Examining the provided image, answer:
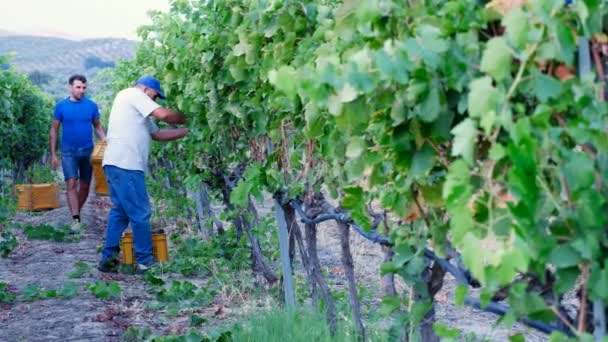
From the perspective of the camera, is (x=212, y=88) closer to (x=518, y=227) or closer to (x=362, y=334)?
(x=362, y=334)

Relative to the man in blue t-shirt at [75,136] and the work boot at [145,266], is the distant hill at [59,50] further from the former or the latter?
the work boot at [145,266]

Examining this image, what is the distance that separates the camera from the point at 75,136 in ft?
31.7

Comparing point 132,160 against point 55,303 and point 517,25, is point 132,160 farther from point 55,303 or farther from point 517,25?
point 517,25

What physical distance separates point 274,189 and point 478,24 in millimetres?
2770

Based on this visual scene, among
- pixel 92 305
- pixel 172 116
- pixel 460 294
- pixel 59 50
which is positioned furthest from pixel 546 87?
pixel 59 50

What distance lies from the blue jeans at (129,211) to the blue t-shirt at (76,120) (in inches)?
104

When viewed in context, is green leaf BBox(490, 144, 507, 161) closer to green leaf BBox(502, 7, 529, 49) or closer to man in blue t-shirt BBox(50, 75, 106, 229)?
green leaf BBox(502, 7, 529, 49)

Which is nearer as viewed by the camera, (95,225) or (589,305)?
(589,305)

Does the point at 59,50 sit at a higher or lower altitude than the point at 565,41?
higher

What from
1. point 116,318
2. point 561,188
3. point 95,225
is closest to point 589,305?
point 561,188

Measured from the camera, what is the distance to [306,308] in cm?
468

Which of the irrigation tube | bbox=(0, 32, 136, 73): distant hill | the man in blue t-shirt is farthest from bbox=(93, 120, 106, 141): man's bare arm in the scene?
bbox=(0, 32, 136, 73): distant hill

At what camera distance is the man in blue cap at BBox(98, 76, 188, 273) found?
6.82m

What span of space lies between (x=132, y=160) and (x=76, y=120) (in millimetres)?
3088
